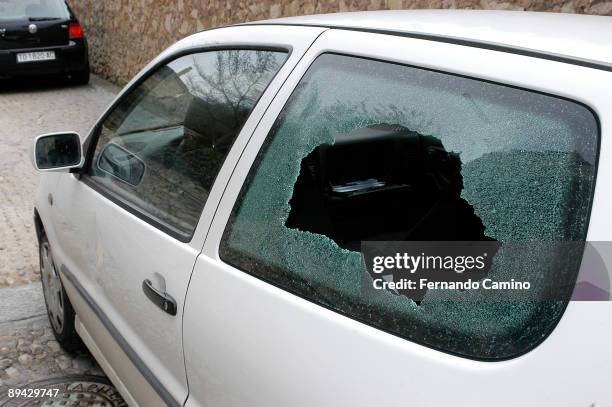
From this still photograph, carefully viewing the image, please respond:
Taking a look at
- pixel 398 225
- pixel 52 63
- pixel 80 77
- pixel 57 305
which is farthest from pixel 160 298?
A: pixel 80 77

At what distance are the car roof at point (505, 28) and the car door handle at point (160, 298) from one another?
838mm

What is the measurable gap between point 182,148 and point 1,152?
17.6ft

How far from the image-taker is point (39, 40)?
32.6 feet

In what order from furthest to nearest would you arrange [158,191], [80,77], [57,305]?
1. [80,77]
2. [57,305]
3. [158,191]

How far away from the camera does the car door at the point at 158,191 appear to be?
1.80m

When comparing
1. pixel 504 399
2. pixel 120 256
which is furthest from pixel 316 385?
pixel 120 256

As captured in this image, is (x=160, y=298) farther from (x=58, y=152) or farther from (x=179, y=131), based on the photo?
(x=58, y=152)

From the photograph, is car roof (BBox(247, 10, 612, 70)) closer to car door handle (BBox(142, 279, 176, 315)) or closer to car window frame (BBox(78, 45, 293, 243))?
car window frame (BBox(78, 45, 293, 243))

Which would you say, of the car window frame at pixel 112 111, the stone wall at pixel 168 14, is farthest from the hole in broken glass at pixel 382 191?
the stone wall at pixel 168 14

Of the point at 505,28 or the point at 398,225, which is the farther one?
the point at 398,225

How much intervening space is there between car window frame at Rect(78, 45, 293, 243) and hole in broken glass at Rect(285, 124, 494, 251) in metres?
0.25

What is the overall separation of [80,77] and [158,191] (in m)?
9.20

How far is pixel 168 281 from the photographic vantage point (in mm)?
1826

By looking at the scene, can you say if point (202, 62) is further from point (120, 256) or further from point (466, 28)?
point (466, 28)
